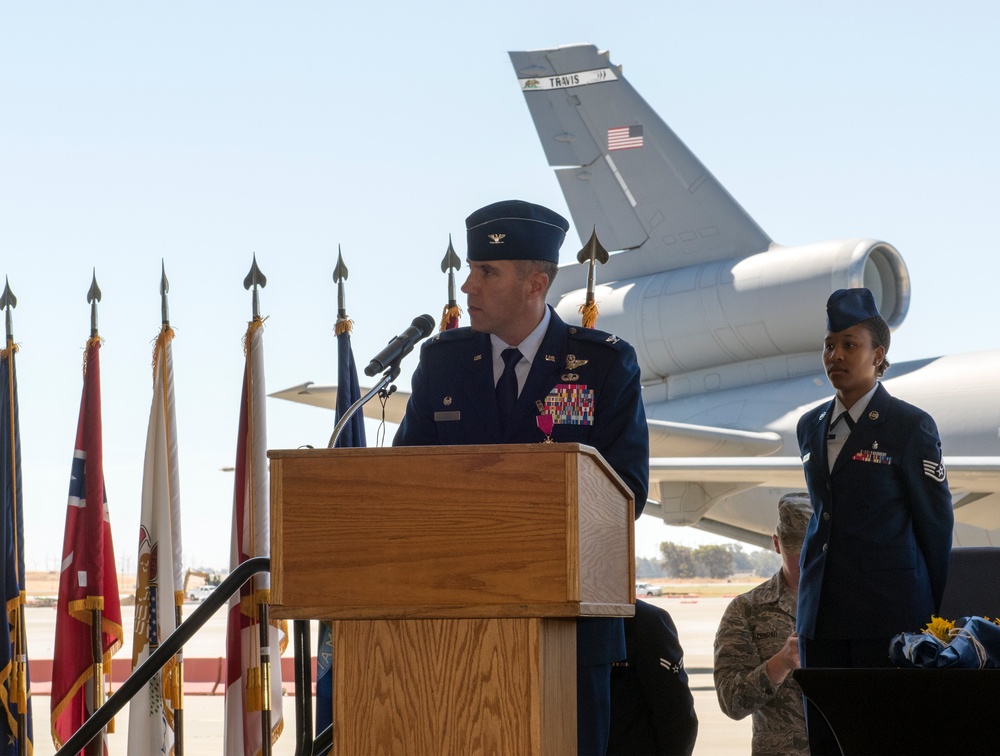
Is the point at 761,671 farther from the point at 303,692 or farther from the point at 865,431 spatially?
the point at 303,692

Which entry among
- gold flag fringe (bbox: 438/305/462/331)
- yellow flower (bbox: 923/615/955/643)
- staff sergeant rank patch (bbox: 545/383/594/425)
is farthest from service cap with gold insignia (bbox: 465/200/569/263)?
gold flag fringe (bbox: 438/305/462/331)

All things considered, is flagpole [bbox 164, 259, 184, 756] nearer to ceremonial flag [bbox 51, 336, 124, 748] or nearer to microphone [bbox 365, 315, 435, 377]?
ceremonial flag [bbox 51, 336, 124, 748]

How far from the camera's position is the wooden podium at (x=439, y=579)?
1695mm

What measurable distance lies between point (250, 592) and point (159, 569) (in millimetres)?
469

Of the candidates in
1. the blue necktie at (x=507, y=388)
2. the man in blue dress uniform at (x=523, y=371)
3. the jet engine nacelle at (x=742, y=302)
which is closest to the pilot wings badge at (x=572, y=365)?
the man in blue dress uniform at (x=523, y=371)

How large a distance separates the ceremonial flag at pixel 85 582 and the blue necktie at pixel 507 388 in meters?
3.20

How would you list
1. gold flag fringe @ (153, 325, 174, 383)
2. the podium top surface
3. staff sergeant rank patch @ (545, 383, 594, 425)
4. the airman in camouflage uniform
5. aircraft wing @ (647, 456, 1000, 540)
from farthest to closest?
aircraft wing @ (647, 456, 1000, 540) < gold flag fringe @ (153, 325, 174, 383) < the airman in camouflage uniform < staff sergeant rank patch @ (545, 383, 594, 425) < the podium top surface

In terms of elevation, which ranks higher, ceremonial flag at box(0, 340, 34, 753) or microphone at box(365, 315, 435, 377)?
microphone at box(365, 315, 435, 377)

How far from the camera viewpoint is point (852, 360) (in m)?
2.89

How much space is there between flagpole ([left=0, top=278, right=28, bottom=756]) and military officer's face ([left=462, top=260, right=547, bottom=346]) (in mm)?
3461

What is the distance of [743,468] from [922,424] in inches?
244

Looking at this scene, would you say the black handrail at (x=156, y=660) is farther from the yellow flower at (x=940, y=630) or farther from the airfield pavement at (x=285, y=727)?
the airfield pavement at (x=285, y=727)

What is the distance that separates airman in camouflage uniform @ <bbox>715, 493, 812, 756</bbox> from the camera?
122 inches

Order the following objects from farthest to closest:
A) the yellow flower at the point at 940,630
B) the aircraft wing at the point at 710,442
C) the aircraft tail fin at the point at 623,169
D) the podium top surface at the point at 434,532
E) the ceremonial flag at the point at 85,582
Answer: the aircraft tail fin at the point at 623,169
the aircraft wing at the point at 710,442
the ceremonial flag at the point at 85,582
the yellow flower at the point at 940,630
the podium top surface at the point at 434,532
